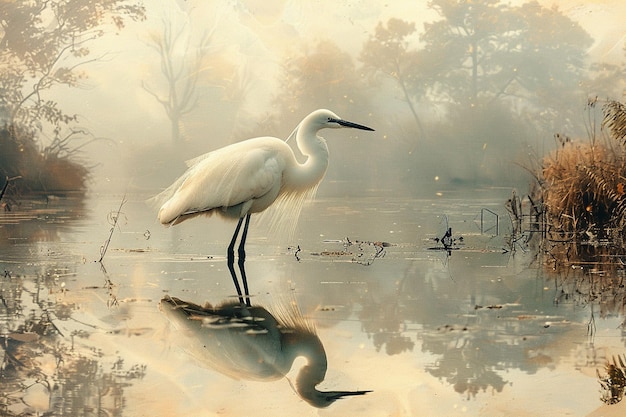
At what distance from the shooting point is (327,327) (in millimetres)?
5059

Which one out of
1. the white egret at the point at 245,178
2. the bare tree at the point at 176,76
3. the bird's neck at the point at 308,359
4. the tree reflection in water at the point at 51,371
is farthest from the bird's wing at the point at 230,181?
the bare tree at the point at 176,76

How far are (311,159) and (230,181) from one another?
89 cm

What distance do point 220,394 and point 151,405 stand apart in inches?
11.8

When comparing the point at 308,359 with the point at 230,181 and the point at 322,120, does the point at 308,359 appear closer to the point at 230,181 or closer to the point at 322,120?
the point at 230,181

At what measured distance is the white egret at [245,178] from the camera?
Result: 7953 millimetres

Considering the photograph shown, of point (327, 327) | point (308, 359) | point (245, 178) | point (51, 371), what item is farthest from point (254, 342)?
point (245, 178)

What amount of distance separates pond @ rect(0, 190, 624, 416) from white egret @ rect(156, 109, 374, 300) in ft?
1.51

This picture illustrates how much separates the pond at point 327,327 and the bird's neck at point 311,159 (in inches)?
26.2

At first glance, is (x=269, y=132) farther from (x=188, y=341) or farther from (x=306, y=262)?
(x=188, y=341)

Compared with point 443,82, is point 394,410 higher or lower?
lower

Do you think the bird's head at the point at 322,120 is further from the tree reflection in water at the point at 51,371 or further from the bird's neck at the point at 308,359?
the bird's neck at the point at 308,359

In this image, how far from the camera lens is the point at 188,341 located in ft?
15.3

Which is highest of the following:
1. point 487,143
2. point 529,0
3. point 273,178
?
point 529,0

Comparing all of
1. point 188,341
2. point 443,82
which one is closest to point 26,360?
point 188,341
